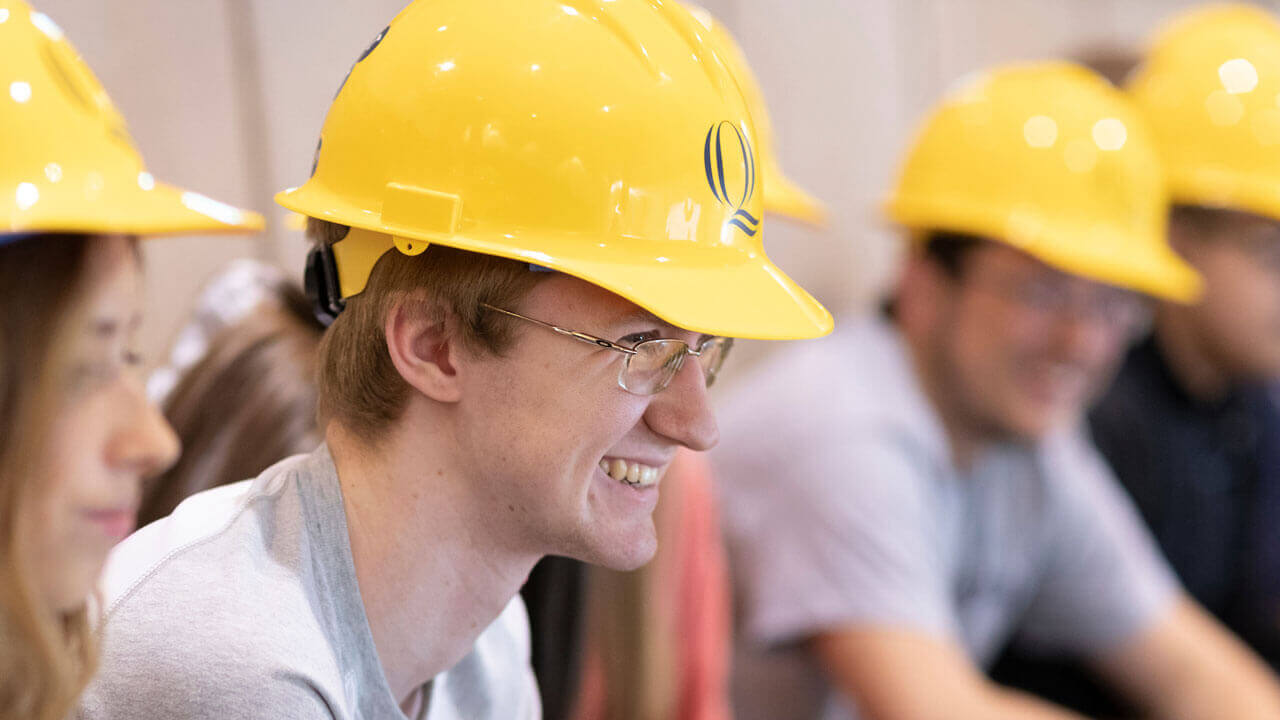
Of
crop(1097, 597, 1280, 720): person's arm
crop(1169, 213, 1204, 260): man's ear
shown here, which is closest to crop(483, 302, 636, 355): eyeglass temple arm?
crop(1097, 597, 1280, 720): person's arm

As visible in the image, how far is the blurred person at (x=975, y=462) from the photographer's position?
1619 millimetres

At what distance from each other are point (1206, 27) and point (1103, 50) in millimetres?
663

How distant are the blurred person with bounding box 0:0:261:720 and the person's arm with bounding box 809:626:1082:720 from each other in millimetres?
1065

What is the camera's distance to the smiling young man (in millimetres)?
719

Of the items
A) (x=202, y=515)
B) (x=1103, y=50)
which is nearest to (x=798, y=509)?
(x=202, y=515)

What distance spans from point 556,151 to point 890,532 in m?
1.06

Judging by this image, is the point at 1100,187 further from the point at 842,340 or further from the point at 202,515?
the point at 202,515

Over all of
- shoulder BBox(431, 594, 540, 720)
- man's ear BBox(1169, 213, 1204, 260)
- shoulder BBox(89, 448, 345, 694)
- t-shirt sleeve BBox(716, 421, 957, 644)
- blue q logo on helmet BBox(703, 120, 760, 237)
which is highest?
blue q logo on helmet BBox(703, 120, 760, 237)

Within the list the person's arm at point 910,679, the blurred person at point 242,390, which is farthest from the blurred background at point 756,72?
the person's arm at point 910,679

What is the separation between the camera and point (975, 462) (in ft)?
6.18

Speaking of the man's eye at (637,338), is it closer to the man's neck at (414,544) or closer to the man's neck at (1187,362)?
the man's neck at (414,544)

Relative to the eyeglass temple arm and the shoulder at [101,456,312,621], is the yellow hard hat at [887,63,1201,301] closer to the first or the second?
the eyeglass temple arm

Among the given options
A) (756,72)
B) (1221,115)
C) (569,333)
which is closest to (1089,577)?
(1221,115)

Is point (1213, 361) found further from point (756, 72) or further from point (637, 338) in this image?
point (637, 338)
